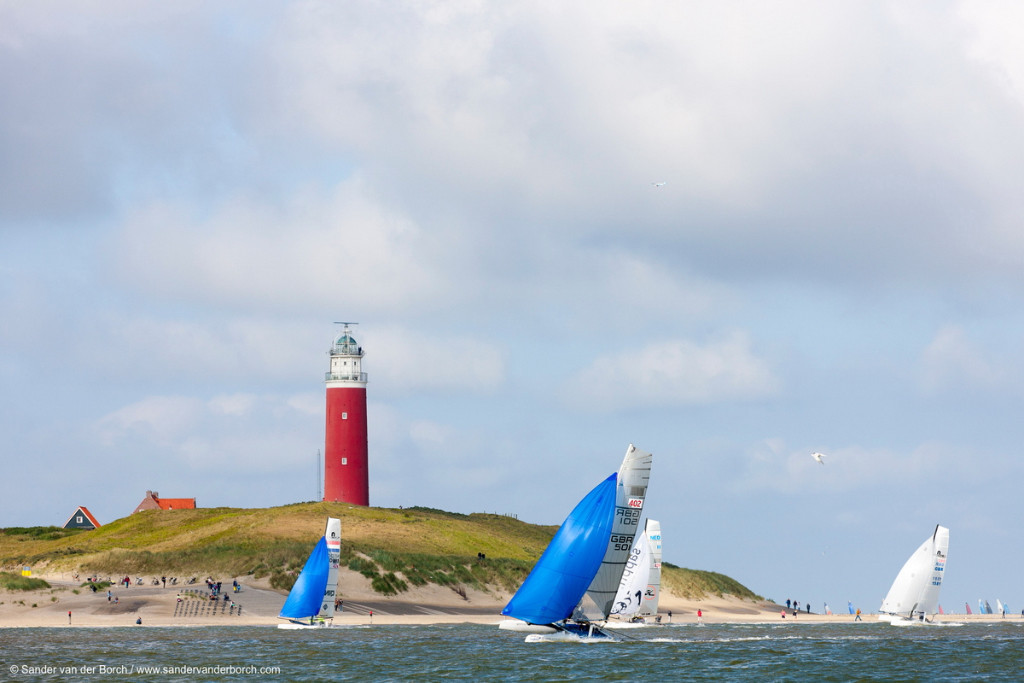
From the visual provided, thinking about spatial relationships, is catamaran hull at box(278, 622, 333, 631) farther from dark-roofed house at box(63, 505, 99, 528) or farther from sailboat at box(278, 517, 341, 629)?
dark-roofed house at box(63, 505, 99, 528)

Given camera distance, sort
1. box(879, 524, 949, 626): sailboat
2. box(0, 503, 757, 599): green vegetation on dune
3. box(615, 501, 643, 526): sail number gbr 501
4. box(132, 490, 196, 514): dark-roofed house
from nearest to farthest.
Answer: box(615, 501, 643, 526): sail number gbr 501, box(879, 524, 949, 626): sailboat, box(0, 503, 757, 599): green vegetation on dune, box(132, 490, 196, 514): dark-roofed house

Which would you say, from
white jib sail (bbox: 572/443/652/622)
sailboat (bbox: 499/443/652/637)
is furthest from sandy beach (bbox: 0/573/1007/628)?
white jib sail (bbox: 572/443/652/622)

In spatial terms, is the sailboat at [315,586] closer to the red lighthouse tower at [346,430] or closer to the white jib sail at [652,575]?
the white jib sail at [652,575]

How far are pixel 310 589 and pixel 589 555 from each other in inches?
964

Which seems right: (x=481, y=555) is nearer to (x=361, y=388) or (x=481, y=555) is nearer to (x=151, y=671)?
(x=361, y=388)

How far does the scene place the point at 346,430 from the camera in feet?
342

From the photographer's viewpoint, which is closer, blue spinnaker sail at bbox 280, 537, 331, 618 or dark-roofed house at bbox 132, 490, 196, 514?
blue spinnaker sail at bbox 280, 537, 331, 618

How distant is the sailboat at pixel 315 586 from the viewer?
6750cm

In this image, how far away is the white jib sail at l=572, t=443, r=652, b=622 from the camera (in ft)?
157

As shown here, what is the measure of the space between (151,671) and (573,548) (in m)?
15.5

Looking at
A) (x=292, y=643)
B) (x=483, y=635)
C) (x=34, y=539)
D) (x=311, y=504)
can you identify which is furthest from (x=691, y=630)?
(x=34, y=539)

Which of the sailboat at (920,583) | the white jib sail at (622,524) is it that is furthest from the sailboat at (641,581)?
the white jib sail at (622,524)

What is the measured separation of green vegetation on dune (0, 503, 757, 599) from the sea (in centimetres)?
2016

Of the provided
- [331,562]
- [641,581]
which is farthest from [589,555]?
[641,581]
